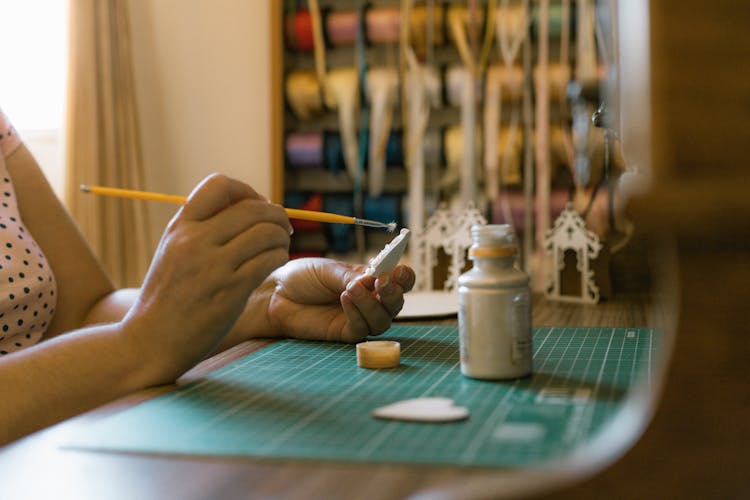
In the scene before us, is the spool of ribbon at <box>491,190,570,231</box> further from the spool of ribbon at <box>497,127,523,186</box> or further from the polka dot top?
the polka dot top

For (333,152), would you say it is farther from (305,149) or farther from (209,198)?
(209,198)

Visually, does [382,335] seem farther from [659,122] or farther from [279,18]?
[279,18]

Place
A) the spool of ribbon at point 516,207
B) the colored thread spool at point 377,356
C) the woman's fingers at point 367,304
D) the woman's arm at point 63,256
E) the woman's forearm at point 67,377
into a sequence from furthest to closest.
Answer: the spool of ribbon at point 516,207, the woman's arm at point 63,256, the woman's fingers at point 367,304, the colored thread spool at point 377,356, the woman's forearm at point 67,377

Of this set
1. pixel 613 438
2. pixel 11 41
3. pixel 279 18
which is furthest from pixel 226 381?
pixel 11 41

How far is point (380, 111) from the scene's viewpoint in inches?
99.3

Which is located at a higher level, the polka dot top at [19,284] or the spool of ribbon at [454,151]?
the spool of ribbon at [454,151]

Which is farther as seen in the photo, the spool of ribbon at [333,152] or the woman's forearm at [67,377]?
the spool of ribbon at [333,152]

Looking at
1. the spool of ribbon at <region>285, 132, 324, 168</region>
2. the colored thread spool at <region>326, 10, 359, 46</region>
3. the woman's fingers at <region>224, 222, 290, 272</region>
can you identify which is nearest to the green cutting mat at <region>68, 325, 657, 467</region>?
the woman's fingers at <region>224, 222, 290, 272</region>

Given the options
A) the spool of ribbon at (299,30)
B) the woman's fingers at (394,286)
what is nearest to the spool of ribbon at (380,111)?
the spool of ribbon at (299,30)

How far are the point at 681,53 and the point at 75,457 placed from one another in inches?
18.3

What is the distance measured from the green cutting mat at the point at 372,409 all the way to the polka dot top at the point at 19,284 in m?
0.38

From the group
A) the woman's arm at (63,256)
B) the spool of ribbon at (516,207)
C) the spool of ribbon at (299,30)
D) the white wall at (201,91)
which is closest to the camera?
the woman's arm at (63,256)

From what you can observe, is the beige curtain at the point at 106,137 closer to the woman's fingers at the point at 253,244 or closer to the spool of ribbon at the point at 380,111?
the spool of ribbon at the point at 380,111

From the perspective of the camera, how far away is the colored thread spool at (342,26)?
2.55m
